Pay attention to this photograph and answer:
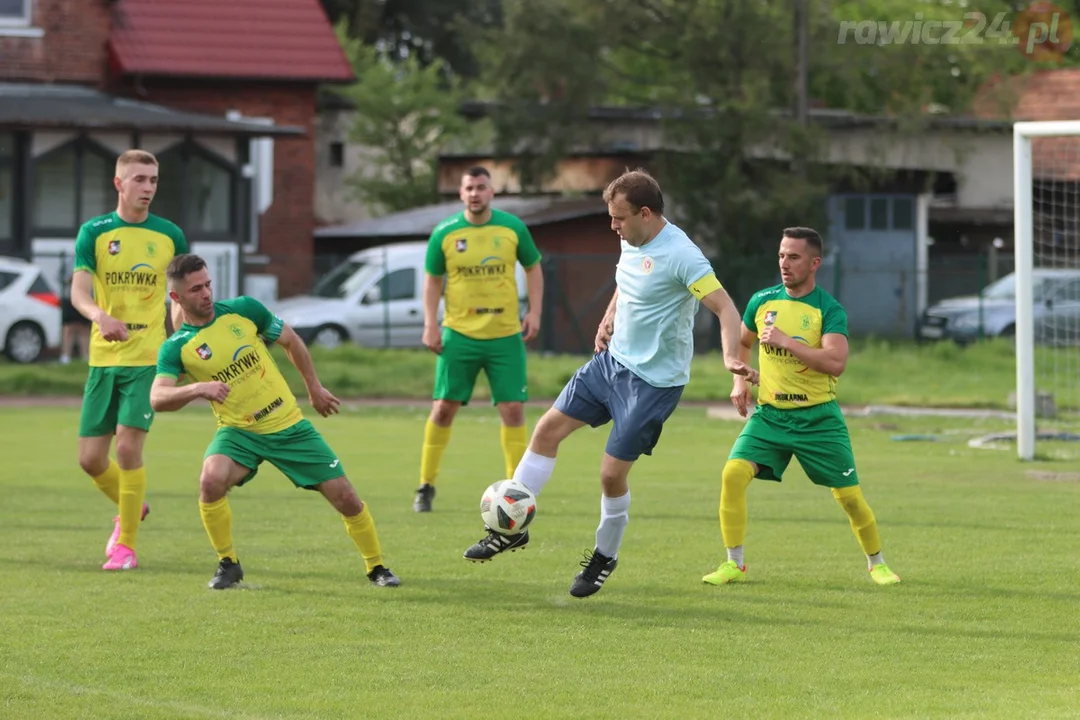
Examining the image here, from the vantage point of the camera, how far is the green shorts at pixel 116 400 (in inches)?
380

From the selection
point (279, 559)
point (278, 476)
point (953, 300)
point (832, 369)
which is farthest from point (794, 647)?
point (953, 300)

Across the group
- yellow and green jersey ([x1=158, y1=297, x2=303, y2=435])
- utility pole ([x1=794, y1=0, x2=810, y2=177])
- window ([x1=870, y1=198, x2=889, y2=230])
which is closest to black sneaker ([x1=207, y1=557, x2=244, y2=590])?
yellow and green jersey ([x1=158, y1=297, x2=303, y2=435])

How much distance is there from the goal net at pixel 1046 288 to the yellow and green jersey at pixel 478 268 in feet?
16.5

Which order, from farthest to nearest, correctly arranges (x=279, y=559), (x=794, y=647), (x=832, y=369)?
(x=279, y=559) → (x=832, y=369) → (x=794, y=647)

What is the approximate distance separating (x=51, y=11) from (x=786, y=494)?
2572 centimetres

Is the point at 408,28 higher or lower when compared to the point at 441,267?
higher

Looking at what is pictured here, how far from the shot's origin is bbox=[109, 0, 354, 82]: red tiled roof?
35.5m

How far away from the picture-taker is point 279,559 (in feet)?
31.7

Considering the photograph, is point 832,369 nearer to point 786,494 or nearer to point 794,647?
point 794,647

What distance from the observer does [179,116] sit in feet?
111

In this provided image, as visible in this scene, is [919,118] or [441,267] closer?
[441,267]

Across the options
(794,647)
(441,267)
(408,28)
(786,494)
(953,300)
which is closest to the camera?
(794,647)

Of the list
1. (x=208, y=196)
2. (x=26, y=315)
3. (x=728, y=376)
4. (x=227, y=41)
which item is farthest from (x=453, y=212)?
(x=728, y=376)

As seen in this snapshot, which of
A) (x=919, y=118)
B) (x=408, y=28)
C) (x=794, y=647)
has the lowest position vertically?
(x=794, y=647)
